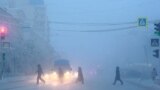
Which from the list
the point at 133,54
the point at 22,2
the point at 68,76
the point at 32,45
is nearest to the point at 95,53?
the point at 133,54

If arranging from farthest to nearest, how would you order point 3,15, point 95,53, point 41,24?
1. point 95,53
2. point 41,24
3. point 3,15

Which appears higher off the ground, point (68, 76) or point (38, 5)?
point (38, 5)

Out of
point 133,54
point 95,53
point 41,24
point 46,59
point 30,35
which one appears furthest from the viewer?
point 95,53

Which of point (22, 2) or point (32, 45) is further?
point (22, 2)

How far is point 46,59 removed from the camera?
91000 millimetres

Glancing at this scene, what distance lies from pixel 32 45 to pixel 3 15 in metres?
7.00

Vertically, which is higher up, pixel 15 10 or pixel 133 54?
pixel 15 10

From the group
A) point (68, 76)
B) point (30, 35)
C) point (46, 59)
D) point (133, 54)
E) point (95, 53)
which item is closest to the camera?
point (68, 76)

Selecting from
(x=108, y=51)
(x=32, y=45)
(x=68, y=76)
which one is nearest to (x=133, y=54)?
(x=108, y=51)

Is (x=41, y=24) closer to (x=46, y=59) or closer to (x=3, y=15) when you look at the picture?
(x=46, y=59)

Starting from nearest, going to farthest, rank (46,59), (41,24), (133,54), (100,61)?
(46,59)
(41,24)
(133,54)
(100,61)

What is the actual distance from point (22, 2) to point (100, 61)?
1918 inches

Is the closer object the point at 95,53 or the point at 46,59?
the point at 46,59

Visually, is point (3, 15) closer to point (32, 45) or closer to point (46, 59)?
point (32, 45)
